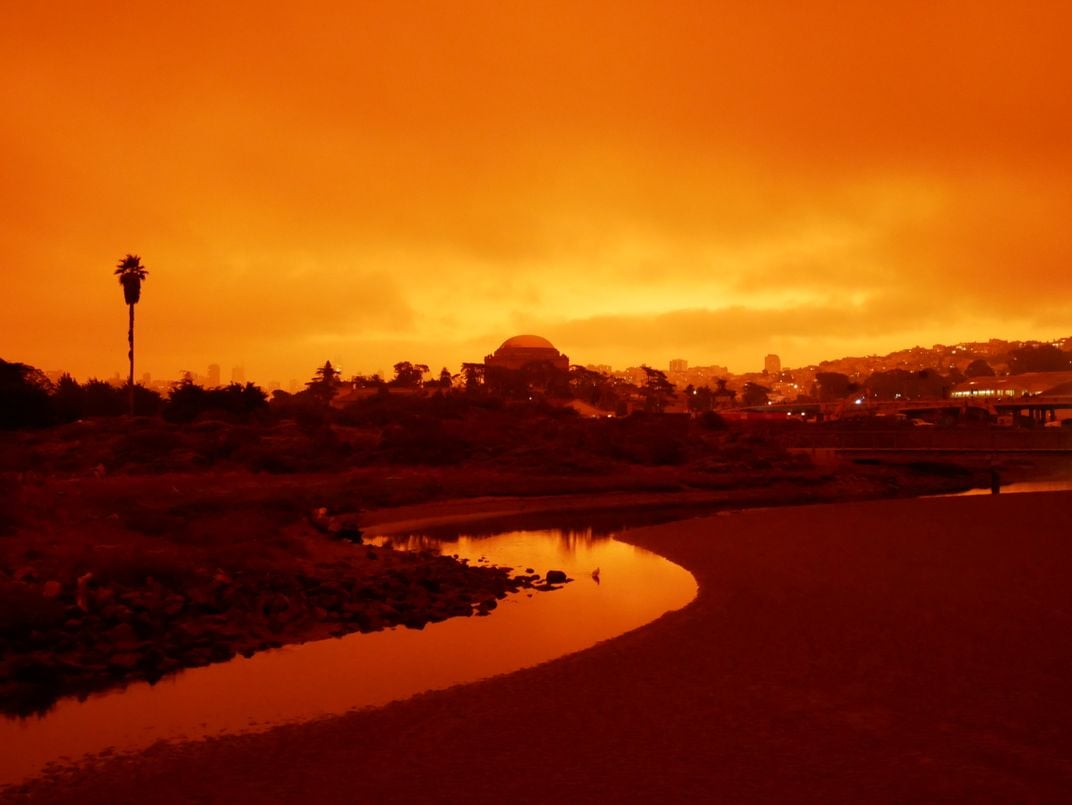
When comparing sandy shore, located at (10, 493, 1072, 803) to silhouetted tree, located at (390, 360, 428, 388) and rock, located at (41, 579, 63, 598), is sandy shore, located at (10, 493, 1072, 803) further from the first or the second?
silhouetted tree, located at (390, 360, 428, 388)

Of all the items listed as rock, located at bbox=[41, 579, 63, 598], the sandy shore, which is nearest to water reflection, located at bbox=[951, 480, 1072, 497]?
the sandy shore

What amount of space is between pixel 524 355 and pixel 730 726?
501 ft

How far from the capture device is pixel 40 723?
13.9 meters

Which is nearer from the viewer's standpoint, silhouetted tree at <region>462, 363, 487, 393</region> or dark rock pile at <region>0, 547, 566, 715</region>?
dark rock pile at <region>0, 547, 566, 715</region>

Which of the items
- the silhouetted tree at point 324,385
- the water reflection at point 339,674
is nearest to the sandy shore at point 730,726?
the water reflection at point 339,674

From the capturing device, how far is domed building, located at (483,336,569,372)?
16150 centimetres

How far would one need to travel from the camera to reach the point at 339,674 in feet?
52.9

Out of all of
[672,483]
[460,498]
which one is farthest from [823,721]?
[672,483]

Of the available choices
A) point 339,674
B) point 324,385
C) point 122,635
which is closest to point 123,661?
point 122,635

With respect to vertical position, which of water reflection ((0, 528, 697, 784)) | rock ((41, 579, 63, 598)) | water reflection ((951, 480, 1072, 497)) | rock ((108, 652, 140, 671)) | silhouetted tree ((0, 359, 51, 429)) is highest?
silhouetted tree ((0, 359, 51, 429))

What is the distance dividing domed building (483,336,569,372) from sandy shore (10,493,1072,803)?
141 meters

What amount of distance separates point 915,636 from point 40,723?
1348 cm

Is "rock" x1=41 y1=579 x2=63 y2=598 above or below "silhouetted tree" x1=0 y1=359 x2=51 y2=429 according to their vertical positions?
below

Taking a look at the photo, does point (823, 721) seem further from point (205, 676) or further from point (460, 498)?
point (460, 498)
